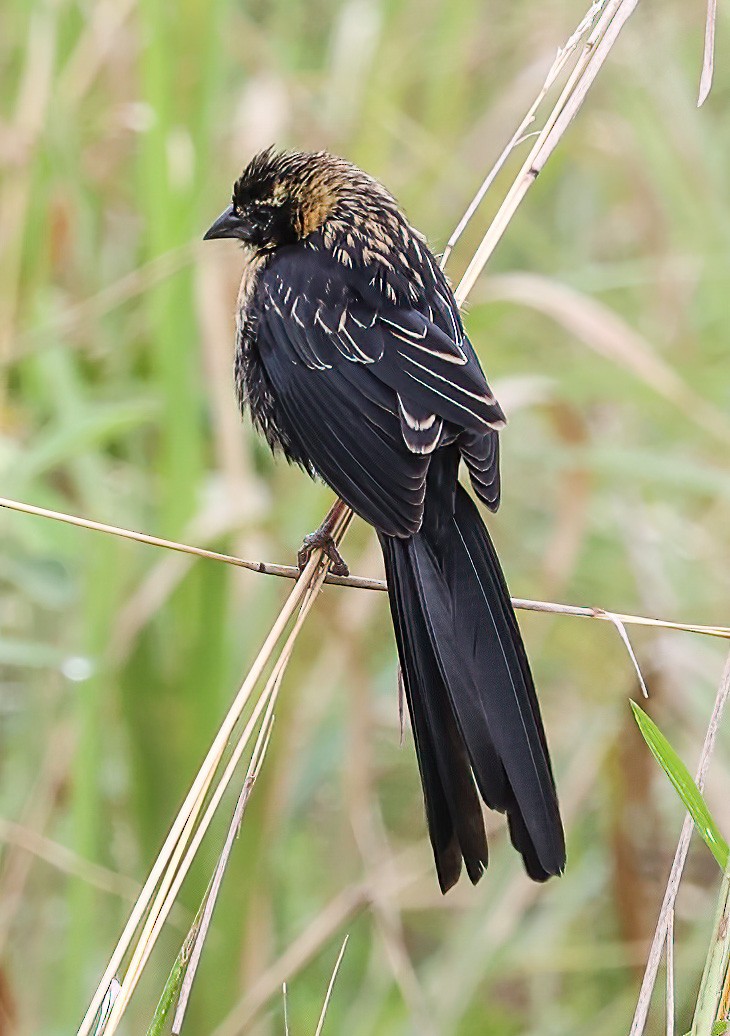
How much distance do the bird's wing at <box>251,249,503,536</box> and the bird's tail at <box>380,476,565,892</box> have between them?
0.09m

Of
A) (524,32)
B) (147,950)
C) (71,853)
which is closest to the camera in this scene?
(147,950)

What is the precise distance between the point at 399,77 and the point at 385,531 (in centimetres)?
189

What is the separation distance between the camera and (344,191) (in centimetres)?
277

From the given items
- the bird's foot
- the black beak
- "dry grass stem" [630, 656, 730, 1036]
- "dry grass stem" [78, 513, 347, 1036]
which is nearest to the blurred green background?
the black beak

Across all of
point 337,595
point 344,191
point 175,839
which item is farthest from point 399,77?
point 175,839

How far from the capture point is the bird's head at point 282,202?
2.72 meters

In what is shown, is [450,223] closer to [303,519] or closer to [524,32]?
[524,32]

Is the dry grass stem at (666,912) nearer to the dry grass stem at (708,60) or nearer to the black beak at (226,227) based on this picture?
the dry grass stem at (708,60)

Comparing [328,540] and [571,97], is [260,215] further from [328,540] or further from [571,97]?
[571,97]

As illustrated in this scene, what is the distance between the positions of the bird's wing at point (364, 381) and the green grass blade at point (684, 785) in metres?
0.71

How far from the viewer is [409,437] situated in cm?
215

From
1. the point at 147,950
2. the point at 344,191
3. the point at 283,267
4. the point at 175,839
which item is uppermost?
the point at 344,191

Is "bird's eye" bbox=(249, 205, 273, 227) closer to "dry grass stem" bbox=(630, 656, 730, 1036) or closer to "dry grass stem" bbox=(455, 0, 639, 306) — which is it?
"dry grass stem" bbox=(455, 0, 639, 306)

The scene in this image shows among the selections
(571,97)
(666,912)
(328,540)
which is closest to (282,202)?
(328,540)
